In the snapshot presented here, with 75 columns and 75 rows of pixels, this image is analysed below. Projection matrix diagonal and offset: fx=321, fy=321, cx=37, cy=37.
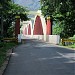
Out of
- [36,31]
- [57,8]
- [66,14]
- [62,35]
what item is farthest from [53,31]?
[36,31]

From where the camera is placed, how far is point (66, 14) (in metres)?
46.4

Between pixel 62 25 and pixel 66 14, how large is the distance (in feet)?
18.1

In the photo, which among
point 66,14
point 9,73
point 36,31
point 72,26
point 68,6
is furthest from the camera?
point 36,31

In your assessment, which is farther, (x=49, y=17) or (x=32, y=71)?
(x=49, y=17)

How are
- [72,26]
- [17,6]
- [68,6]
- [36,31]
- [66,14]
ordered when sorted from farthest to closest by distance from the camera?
[36,31]
[17,6]
[72,26]
[66,14]
[68,6]

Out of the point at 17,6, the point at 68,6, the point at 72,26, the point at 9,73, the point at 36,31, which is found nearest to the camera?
the point at 9,73

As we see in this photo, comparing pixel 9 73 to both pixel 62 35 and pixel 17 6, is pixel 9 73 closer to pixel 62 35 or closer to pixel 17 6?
pixel 62 35

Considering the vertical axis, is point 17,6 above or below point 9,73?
above

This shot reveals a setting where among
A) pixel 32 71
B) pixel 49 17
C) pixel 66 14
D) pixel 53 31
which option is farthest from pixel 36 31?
pixel 32 71

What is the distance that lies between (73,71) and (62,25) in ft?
124

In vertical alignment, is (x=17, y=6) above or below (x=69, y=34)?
above

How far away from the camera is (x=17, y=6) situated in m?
58.6

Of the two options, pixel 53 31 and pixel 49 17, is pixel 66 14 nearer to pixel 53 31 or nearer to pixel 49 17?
pixel 49 17

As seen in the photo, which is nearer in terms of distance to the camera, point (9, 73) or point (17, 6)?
point (9, 73)
